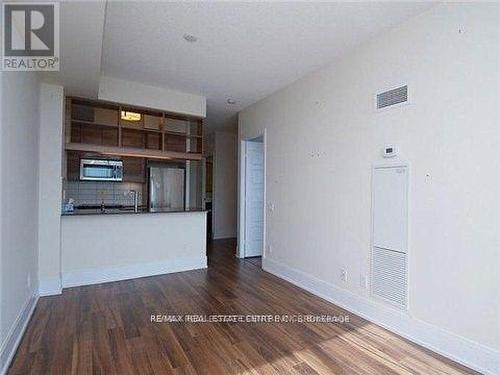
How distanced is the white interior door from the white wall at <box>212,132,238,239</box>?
1995 millimetres

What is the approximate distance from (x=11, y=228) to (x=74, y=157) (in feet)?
10.7

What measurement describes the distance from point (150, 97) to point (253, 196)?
247 centimetres

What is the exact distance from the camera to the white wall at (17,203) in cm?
197

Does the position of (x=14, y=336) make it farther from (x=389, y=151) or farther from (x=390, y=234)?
(x=389, y=151)

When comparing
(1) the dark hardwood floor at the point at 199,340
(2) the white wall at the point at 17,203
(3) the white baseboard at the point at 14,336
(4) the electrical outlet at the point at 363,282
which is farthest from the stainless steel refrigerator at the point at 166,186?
(4) the electrical outlet at the point at 363,282

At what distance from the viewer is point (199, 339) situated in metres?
2.38

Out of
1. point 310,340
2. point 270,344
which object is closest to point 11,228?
point 270,344

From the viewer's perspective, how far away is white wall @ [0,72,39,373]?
1.97m

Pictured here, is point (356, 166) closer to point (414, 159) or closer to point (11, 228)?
point (414, 159)

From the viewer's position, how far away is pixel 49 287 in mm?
3326

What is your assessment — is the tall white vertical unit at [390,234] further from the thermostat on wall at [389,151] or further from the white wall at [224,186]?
the white wall at [224,186]
